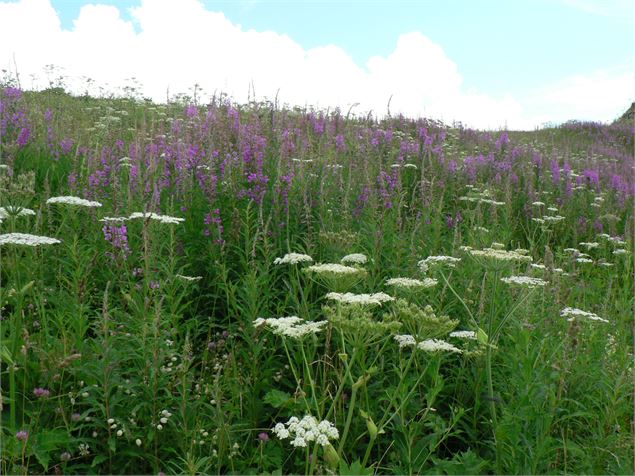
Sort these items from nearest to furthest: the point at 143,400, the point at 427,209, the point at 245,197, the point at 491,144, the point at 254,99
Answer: the point at 143,400 → the point at 245,197 → the point at 427,209 → the point at 254,99 → the point at 491,144

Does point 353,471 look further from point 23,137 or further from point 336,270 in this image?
point 23,137

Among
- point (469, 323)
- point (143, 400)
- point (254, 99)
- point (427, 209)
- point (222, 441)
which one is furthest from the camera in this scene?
point (254, 99)

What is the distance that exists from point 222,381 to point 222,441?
0.78 metres

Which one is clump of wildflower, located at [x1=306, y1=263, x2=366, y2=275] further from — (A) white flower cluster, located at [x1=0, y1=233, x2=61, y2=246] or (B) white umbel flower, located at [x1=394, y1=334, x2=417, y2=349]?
(A) white flower cluster, located at [x1=0, y1=233, x2=61, y2=246]

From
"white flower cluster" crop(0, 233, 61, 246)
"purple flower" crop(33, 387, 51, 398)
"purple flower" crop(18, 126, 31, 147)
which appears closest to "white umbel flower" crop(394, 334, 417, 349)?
"purple flower" crop(33, 387, 51, 398)

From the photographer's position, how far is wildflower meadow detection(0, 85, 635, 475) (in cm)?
299

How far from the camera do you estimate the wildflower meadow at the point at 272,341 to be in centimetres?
299

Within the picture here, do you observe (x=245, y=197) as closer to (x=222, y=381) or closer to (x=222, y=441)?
(x=222, y=381)

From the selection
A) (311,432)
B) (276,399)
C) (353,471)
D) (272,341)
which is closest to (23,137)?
(272,341)

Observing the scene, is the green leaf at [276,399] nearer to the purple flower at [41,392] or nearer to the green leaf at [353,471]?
the green leaf at [353,471]

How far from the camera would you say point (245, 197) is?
Result: 18.4ft

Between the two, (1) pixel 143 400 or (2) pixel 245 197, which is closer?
(1) pixel 143 400

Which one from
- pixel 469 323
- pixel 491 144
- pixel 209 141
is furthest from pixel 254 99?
pixel 491 144

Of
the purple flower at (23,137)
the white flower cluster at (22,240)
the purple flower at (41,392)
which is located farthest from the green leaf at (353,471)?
the purple flower at (23,137)
